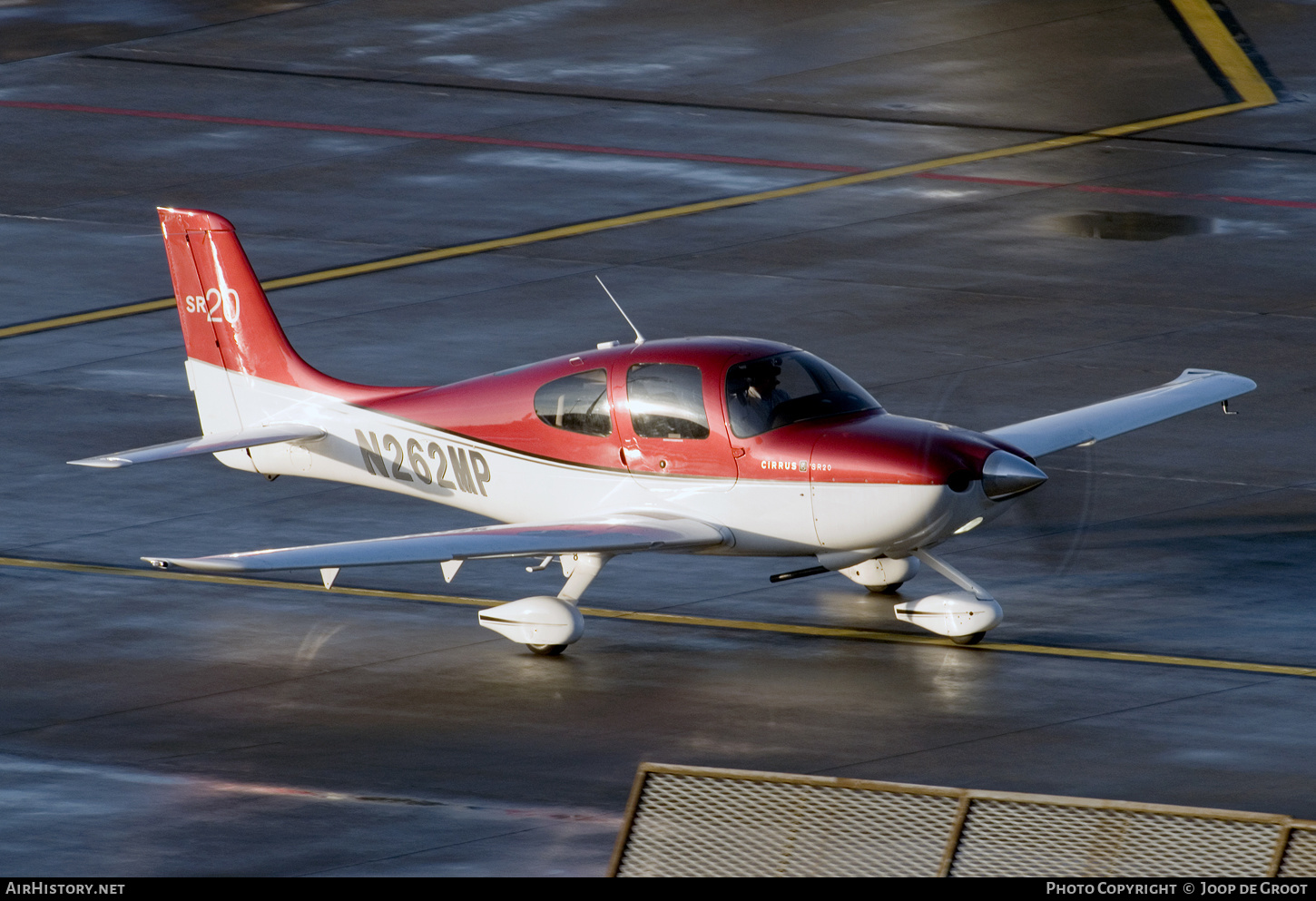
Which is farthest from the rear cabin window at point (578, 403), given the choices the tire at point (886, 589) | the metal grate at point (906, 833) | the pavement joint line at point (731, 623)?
the metal grate at point (906, 833)

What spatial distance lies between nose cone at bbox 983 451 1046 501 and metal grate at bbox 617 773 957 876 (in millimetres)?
7370

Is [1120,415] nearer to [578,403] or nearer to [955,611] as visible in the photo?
[955,611]

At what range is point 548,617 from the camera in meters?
17.3

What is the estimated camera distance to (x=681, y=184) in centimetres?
3534

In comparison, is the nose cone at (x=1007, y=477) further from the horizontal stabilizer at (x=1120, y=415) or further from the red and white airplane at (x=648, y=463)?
the horizontal stabilizer at (x=1120, y=415)

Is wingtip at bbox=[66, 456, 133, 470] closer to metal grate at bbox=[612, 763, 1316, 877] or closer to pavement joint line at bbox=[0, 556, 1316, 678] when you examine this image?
pavement joint line at bbox=[0, 556, 1316, 678]

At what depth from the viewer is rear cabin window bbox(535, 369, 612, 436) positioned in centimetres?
1795

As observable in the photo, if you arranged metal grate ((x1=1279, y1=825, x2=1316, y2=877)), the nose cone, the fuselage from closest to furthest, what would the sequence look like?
metal grate ((x1=1279, y1=825, x2=1316, y2=877))
the nose cone
the fuselage

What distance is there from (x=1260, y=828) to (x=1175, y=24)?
38.5m

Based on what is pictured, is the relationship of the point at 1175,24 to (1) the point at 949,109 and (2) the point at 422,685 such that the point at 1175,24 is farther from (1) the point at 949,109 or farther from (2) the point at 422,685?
Answer: (2) the point at 422,685

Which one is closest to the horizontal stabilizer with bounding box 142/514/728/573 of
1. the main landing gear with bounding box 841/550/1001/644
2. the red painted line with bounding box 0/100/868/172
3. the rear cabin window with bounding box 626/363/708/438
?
the rear cabin window with bounding box 626/363/708/438

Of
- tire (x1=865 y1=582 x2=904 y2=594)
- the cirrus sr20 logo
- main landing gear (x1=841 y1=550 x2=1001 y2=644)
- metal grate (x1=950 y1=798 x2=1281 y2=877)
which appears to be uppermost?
metal grate (x1=950 y1=798 x2=1281 y2=877)

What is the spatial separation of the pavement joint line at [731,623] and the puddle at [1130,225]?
15388 millimetres

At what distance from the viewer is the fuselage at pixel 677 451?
55.0 ft
